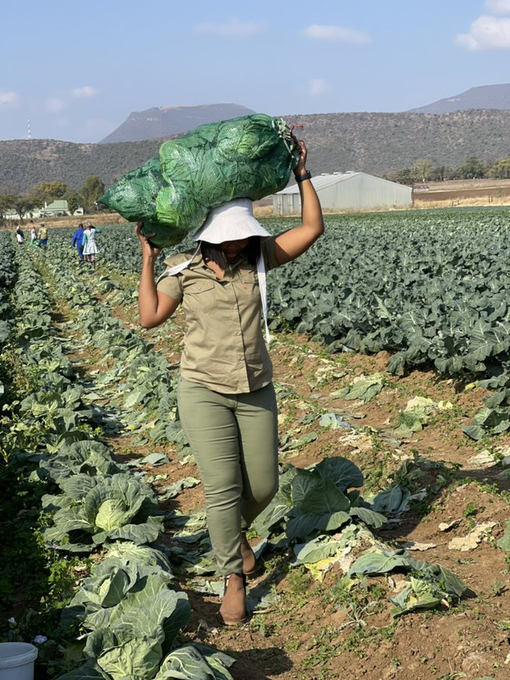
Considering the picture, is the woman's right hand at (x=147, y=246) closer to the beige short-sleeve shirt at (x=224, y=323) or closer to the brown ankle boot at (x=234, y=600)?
the beige short-sleeve shirt at (x=224, y=323)

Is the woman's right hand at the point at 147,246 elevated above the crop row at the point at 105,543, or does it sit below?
A: above

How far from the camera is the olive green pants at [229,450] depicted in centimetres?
394

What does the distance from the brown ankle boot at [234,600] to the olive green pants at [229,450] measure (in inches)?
1.8

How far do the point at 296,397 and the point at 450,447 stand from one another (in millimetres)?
1852

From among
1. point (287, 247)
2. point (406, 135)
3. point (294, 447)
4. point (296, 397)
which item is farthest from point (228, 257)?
point (406, 135)

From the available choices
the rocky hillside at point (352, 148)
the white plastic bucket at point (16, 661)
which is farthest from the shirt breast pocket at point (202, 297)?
the rocky hillside at point (352, 148)

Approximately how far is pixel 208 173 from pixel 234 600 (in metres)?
1.95

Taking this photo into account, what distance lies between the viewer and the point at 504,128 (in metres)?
162

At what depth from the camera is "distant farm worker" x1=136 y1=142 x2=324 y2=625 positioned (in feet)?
12.9

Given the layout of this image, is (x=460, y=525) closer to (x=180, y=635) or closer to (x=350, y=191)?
(x=180, y=635)

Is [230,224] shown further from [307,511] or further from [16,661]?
[16,661]

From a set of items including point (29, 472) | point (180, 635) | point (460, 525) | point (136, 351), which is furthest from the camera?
point (136, 351)

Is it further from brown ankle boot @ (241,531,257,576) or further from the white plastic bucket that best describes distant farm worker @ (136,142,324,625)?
the white plastic bucket

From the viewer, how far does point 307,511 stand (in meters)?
4.68
